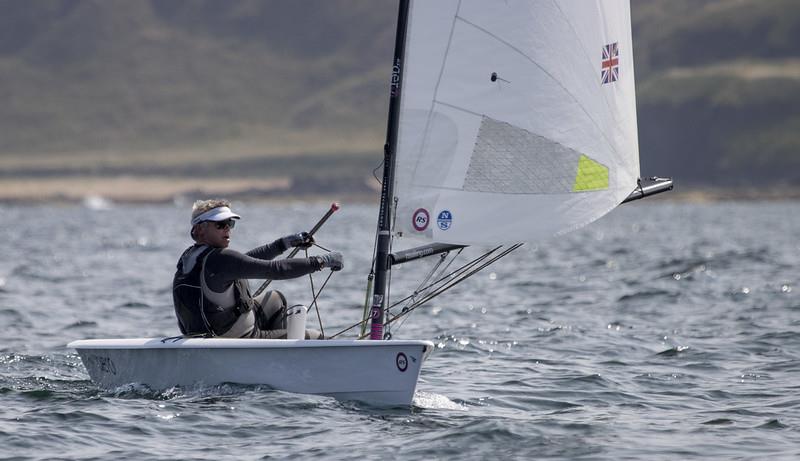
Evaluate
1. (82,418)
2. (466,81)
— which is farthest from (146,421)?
(466,81)

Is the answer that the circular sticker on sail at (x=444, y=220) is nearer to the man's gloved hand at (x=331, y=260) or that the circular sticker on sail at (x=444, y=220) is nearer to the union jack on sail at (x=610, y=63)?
the man's gloved hand at (x=331, y=260)

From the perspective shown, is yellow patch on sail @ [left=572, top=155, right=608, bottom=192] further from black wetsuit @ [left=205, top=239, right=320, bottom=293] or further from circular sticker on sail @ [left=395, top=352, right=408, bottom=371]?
black wetsuit @ [left=205, top=239, right=320, bottom=293]

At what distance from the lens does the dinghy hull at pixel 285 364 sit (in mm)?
10422

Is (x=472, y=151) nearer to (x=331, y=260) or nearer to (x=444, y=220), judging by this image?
(x=444, y=220)

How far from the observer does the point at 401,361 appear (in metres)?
10.4

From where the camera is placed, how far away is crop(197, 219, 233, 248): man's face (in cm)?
1112

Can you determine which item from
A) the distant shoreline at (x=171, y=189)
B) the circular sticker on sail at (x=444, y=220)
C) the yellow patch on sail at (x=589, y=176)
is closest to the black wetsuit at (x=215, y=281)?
the circular sticker on sail at (x=444, y=220)

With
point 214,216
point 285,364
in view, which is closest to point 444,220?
point 285,364

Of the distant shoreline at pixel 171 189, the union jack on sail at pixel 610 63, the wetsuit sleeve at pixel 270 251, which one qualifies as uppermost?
the distant shoreline at pixel 171 189

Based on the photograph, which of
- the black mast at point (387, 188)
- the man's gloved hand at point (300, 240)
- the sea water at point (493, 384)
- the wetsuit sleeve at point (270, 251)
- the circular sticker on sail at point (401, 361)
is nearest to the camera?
the sea water at point (493, 384)

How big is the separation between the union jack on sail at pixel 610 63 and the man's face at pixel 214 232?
3.67m

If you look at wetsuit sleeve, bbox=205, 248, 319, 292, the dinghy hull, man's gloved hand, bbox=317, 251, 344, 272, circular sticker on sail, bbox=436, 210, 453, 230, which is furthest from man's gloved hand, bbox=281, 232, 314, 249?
circular sticker on sail, bbox=436, 210, 453, 230

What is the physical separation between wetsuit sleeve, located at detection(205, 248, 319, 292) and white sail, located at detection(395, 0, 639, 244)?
94 cm

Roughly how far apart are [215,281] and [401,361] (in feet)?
6.19
